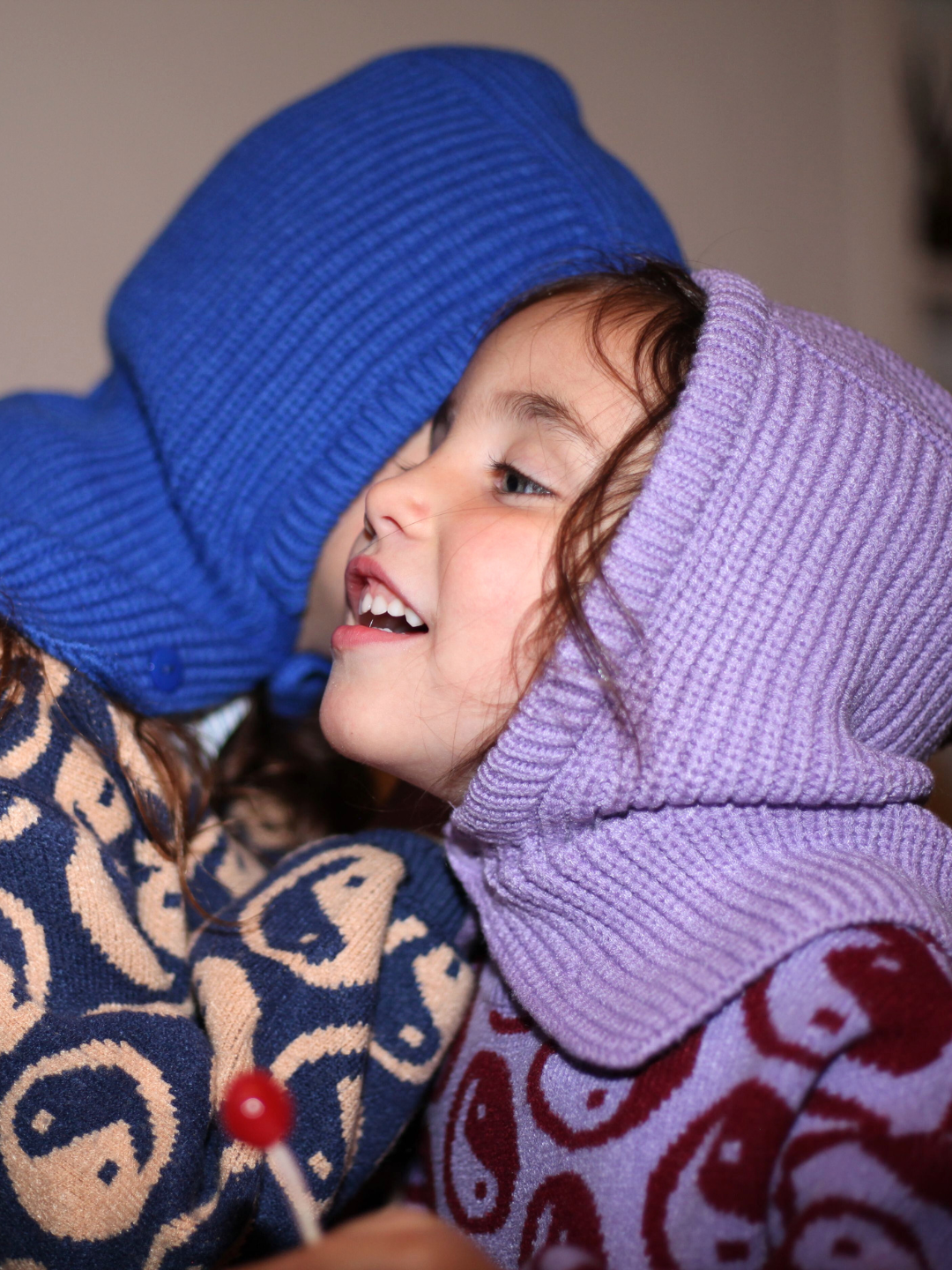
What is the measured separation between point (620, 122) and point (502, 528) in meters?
1.18

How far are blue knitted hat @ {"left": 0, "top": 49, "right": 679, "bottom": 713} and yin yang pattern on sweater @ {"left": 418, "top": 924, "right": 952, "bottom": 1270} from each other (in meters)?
0.53

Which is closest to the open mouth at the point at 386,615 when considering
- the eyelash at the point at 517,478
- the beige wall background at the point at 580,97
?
the eyelash at the point at 517,478

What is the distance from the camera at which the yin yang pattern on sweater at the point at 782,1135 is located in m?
0.59

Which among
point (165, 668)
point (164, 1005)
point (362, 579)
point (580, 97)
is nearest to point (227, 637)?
point (165, 668)

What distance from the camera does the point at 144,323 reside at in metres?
1.08

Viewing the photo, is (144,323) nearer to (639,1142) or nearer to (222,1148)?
(222,1148)

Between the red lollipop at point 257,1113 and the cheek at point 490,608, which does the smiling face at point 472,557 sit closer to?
the cheek at point 490,608

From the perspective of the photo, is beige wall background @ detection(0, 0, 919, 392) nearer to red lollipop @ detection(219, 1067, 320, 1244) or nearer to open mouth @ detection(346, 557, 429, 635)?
open mouth @ detection(346, 557, 429, 635)

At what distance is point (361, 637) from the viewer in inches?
33.6

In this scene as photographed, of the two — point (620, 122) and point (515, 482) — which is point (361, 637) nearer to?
point (515, 482)

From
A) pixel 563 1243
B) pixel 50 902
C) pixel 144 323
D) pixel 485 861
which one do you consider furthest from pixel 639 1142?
pixel 144 323

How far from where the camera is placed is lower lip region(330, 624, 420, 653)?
832mm

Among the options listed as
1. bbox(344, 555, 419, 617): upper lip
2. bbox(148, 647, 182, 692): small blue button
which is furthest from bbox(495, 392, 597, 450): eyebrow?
bbox(148, 647, 182, 692): small blue button

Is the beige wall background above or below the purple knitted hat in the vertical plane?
above
